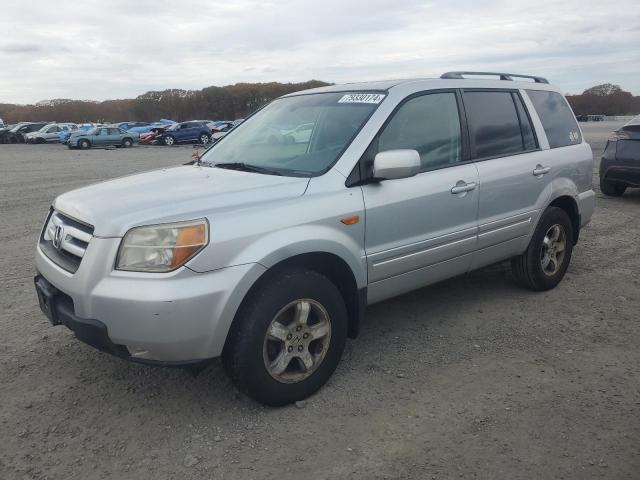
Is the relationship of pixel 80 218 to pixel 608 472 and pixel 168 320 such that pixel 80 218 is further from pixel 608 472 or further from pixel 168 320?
pixel 608 472

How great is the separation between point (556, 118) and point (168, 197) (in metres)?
3.70

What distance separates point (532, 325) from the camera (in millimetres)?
4301

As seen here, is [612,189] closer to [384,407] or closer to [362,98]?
[362,98]

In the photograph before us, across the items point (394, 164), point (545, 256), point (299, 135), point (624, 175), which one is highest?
point (299, 135)

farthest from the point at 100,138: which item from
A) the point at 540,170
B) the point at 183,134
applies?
the point at 540,170

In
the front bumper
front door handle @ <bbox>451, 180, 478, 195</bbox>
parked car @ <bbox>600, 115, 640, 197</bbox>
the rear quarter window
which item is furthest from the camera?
parked car @ <bbox>600, 115, 640, 197</bbox>

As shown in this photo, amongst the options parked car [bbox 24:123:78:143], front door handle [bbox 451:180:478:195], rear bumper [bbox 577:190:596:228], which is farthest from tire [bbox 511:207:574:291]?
parked car [bbox 24:123:78:143]

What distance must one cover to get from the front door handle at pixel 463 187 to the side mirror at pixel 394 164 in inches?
26.3

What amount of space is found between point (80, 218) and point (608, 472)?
2.89 meters

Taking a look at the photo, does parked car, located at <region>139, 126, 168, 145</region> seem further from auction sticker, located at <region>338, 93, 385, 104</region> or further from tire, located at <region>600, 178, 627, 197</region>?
auction sticker, located at <region>338, 93, 385, 104</region>

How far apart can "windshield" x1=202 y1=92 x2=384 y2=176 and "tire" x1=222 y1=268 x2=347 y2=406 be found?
74cm

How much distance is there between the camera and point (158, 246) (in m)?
2.73

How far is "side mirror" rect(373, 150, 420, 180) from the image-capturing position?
10.7 feet

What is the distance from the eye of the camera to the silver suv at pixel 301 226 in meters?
2.75
